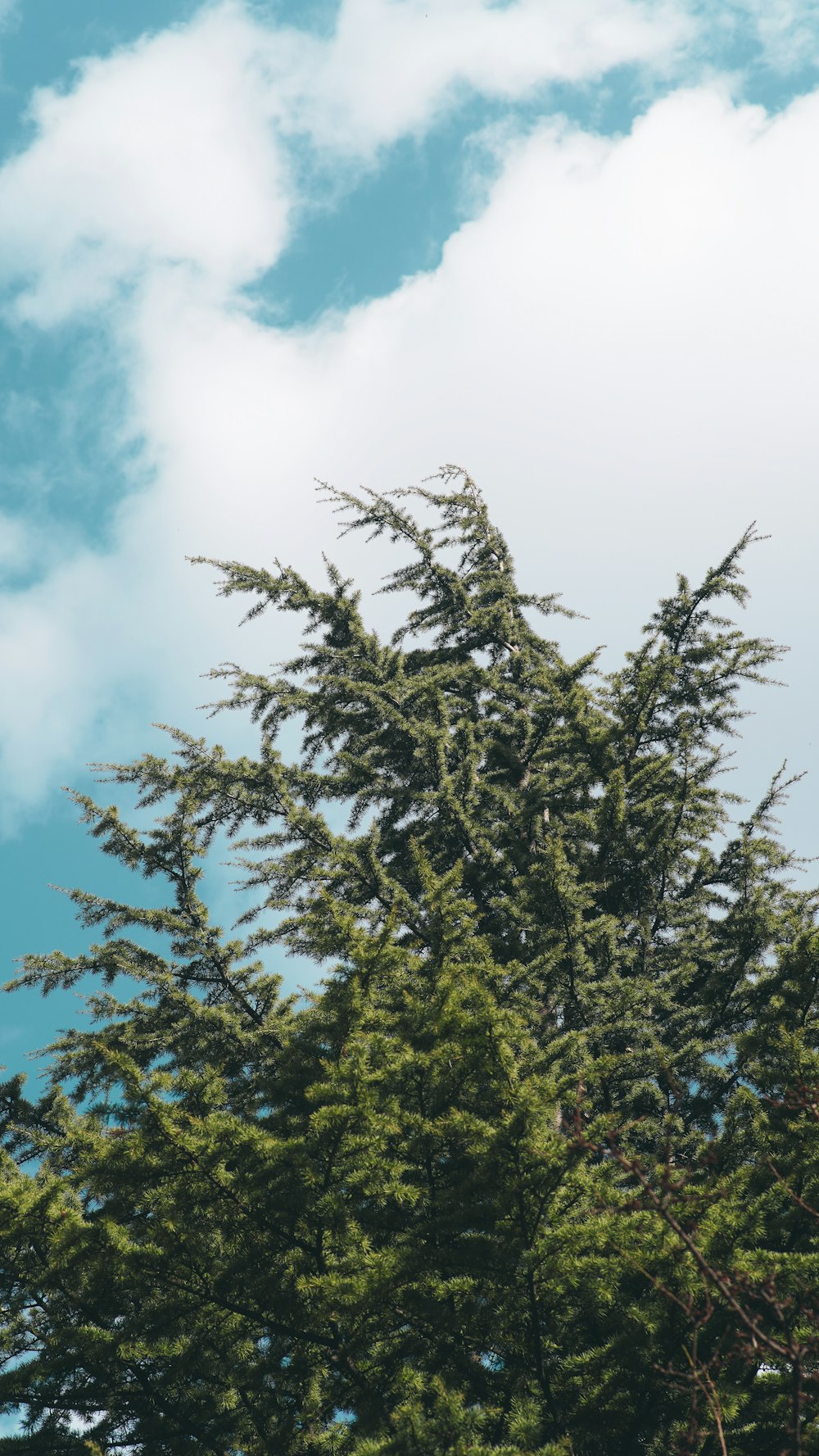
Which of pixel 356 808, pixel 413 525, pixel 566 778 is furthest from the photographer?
pixel 413 525

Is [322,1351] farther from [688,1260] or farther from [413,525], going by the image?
[413,525]

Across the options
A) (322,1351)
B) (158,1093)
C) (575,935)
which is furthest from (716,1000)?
(158,1093)

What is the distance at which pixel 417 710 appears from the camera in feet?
42.5

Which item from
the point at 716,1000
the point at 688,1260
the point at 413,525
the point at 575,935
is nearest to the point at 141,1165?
the point at 688,1260

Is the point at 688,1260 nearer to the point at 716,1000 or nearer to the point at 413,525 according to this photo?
the point at 716,1000

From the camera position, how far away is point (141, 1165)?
634 centimetres

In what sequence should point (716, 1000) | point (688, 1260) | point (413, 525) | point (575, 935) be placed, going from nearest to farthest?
1. point (688, 1260)
2. point (575, 935)
3. point (716, 1000)
4. point (413, 525)

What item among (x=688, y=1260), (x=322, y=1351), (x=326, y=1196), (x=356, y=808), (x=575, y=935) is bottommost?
(x=688, y=1260)

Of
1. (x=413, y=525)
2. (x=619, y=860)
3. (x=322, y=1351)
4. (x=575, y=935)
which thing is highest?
(x=413, y=525)

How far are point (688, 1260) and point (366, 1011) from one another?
240 centimetres

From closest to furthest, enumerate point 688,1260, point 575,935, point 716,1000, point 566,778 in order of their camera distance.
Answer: point 688,1260, point 575,935, point 716,1000, point 566,778

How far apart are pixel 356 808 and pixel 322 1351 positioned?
6.83 meters

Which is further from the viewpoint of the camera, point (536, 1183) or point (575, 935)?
point (575, 935)

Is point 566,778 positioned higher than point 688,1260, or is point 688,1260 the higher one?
point 566,778
